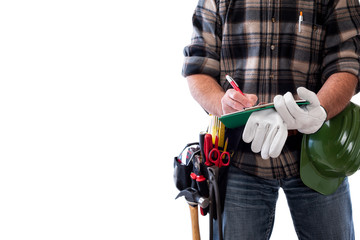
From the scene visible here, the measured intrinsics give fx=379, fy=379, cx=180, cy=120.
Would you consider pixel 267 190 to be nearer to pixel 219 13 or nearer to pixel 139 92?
pixel 219 13

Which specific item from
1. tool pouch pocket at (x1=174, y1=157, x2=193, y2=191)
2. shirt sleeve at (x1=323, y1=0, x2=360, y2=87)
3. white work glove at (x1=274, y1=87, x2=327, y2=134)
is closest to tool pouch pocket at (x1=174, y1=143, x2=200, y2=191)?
tool pouch pocket at (x1=174, y1=157, x2=193, y2=191)

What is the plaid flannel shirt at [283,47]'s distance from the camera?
110 cm

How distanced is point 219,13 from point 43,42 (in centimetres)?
118

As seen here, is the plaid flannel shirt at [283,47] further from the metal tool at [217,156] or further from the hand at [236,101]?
the hand at [236,101]

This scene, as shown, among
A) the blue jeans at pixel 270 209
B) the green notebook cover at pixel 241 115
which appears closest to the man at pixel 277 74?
the blue jeans at pixel 270 209

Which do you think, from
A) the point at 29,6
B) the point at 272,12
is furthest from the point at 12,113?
the point at 272,12

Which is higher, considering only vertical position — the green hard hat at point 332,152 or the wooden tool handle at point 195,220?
the green hard hat at point 332,152

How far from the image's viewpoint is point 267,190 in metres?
1.12

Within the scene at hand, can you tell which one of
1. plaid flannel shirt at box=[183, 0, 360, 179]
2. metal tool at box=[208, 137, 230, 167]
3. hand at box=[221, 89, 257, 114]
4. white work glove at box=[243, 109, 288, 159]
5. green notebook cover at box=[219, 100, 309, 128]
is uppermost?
plaid flannel shirt at box=[183, 0, 360, 179]

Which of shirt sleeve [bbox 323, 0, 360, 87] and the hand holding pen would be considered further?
shirt sleeve [bbox 323, 0, 360, 87]

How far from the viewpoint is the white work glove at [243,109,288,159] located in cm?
90

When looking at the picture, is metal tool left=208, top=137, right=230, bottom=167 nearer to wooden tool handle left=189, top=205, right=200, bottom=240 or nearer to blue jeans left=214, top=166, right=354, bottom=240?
blue jeans left=214, top=166, right=354, bottom=240

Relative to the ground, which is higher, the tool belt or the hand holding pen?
the hand holding pen

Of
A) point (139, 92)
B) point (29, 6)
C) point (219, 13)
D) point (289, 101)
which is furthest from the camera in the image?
point (139, 92)
